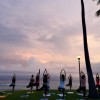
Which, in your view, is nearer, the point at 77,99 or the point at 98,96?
the point at 77,99

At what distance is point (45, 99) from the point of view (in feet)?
72.1

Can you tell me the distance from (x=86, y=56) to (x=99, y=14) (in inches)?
158

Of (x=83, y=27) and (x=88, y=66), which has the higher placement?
(x=83, y=27)

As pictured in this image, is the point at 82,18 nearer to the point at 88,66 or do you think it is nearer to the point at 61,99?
the point at 88,66

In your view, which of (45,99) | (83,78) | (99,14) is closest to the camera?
(45,99)

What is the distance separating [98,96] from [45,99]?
5.62 meters

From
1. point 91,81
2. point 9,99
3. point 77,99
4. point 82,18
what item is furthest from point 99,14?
point 9,99

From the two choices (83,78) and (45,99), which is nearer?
(45,99)

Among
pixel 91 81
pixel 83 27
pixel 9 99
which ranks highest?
pixel 83 27

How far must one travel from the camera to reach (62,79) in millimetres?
23281

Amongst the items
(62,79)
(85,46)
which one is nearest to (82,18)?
(85,46)

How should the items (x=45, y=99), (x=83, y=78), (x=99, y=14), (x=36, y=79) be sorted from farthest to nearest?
(x=36, y=79)
(x=99, y=14)
(x=83, y=78)
(x=45, y=99)

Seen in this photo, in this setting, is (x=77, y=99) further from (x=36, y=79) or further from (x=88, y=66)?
(x=36, y=79)

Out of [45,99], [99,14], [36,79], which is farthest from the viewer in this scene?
[36,79]
